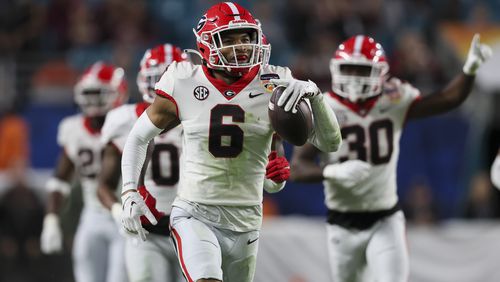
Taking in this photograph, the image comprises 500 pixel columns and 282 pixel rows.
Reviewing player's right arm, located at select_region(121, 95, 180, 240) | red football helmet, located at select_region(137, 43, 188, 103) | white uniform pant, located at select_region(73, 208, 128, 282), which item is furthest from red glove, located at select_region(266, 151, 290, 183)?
white uniform pant, located at select_region(73, 208, 128, 282)

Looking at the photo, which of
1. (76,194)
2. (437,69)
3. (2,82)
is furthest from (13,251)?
(437,69)

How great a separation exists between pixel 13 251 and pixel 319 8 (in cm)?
384

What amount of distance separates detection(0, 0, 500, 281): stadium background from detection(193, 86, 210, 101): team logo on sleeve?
3796mm

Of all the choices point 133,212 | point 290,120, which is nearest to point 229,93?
point 290,120

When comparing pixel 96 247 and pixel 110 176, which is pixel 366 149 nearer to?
pixel 110 176

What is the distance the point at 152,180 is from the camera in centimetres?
593

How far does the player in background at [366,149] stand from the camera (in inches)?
241

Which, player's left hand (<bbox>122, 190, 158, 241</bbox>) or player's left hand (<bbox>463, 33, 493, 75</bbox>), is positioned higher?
player's left hand (<bbox>463, 33, 493, 75</bbox>)

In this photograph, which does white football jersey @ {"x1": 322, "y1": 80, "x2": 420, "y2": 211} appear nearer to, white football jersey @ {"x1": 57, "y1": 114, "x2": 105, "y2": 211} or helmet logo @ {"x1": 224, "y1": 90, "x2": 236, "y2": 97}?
helmet logo @ {"x1": 224, "y1": 90, "x2": 236, "y2": 97}

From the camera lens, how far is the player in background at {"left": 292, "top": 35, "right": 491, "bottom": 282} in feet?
20.1

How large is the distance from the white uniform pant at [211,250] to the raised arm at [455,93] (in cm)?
155

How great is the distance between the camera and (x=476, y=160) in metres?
10.0

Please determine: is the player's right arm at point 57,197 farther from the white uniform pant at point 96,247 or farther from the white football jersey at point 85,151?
the white uniform pant at point 96,247

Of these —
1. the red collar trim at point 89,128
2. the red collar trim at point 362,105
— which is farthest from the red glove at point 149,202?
the red collar trim at point 89,128
